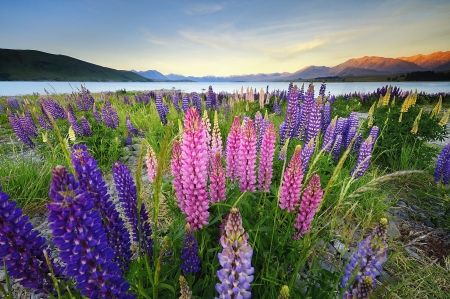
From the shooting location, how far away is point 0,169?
4316 millimetres

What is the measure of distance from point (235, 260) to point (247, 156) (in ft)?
5.25

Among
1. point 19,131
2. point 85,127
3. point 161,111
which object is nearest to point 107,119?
point 85,127

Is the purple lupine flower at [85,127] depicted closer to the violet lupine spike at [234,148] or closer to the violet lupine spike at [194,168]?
the violet lupine spike at [234,148]

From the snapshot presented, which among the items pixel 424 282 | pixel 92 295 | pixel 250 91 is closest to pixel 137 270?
pixel 92 295

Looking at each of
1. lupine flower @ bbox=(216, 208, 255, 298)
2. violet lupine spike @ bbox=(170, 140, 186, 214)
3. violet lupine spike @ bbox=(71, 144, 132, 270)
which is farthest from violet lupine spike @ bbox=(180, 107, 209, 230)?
lupine flower @ bbox=(216, 208, 255, 298)

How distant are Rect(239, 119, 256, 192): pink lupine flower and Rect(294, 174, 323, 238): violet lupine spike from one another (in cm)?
71

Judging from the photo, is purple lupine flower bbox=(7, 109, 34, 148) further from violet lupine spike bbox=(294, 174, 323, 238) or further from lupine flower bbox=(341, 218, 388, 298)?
lupine flower bbox=(341, 218, 388, 298)

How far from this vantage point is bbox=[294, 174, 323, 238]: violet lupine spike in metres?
2.25

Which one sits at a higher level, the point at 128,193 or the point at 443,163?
the point at 128,193

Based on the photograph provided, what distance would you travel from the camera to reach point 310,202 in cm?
232

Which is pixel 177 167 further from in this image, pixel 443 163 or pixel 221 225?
pixel 443 163

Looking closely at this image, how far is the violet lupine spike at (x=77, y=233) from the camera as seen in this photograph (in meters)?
1.13

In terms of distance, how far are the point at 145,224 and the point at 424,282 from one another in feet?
11.8

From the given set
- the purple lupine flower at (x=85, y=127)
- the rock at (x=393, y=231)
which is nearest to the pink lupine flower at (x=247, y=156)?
the rock at (x=393, y=231)
